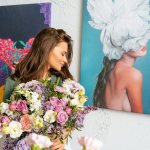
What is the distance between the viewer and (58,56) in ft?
4.95

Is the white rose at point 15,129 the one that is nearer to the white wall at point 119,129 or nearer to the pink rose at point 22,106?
the pink rose at point 22,106

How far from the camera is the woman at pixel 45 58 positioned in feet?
5.00

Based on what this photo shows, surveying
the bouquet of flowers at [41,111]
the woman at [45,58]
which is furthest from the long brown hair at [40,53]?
the bouquet of flowers at [41,111]

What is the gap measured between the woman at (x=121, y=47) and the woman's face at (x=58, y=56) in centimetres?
42

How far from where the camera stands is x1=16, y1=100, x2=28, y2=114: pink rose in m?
1.11

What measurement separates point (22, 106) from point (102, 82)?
2.83 ft

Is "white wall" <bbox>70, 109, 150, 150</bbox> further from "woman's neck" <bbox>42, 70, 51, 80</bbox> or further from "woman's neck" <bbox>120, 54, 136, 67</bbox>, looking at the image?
"woman's neck" <bbox>42, 70, 51, 80</bbox>

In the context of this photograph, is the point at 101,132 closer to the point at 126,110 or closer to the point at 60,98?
the point at 126,110

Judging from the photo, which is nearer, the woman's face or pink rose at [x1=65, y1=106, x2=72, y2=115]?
pink rose at [x1=65, y1=106, x2=72, y2=115]

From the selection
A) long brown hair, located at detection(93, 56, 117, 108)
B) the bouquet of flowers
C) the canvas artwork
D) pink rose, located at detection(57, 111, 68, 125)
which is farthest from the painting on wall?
pink rose, located at detection(57, 111, 68, 125)

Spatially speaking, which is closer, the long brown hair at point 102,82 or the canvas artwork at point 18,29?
the long brown hair at point 102,82

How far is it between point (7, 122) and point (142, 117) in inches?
37.4

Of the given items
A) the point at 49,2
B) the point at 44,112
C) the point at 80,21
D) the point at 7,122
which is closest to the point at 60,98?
the point at 44,112

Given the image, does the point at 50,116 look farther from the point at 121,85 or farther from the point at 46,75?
the point at 121,85
